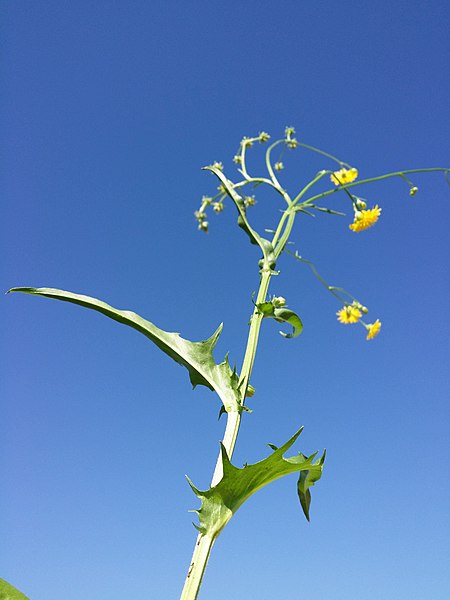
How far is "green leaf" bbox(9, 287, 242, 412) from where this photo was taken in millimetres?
1465

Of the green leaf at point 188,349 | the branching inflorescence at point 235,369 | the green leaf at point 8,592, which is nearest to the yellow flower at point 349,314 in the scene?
the branching inflorescence at point 235,369

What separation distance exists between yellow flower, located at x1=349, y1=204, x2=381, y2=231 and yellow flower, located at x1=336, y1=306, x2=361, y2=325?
1.10ft

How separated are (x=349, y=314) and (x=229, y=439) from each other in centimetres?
112

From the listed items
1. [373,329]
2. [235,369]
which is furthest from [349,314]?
[235,369]

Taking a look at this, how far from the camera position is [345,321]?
7.77 ft

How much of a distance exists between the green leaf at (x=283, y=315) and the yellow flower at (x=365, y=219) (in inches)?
29.1

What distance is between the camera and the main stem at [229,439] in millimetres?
1190

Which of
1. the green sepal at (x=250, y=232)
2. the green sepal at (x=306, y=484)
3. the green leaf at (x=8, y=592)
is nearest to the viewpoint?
the green leaf at (x=8, y=592)

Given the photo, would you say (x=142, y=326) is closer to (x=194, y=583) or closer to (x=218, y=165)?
(x=194, y=583)

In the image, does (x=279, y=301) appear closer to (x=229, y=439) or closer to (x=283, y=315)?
(x=283, y=315)

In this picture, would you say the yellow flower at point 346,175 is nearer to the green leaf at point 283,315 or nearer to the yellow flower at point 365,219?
the yellow flower at point 365,219

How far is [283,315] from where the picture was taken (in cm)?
167

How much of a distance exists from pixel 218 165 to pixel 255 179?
0.54 feet

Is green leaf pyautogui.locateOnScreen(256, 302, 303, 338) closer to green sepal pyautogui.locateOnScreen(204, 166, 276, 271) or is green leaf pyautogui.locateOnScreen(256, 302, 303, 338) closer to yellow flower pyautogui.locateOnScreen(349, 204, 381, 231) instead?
green sepal pyautogui.locateOnScreen(204, 166, 276, 271)
